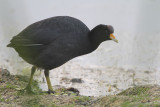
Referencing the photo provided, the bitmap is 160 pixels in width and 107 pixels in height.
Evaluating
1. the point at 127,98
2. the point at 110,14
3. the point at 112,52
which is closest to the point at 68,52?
the point at 127,98

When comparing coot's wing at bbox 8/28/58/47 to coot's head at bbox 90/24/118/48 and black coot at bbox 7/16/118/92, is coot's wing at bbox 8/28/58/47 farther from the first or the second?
coot's head at bbox 90/24/118/48

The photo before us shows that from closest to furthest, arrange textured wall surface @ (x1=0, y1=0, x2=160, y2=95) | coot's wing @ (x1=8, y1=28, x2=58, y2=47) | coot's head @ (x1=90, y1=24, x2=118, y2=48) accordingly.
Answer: coot's wing @ (x1=8, y1=28, x2=58, y2=47) < coot's head @ (x1=90, y1=24, x2=118, y2=48) < textured wall surface @ (x1=0, y1=0, x2=160, y2=95)

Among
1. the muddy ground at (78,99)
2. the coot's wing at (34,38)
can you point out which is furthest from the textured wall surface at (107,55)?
the muddy ground at (78,99)

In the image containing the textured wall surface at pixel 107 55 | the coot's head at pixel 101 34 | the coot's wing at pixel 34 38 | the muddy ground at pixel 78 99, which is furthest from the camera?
the textured wall surface at pixel 107 55

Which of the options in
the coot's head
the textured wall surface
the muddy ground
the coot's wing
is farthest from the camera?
the textured wall surface

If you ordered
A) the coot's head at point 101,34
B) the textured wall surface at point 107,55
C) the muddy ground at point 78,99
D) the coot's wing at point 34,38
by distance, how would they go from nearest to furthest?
1. the muddy ground at point 78,99
2. the coot's wing at point 34,38
3. the coot's head at point 101,34
4. the textured wall surface at point 107,55

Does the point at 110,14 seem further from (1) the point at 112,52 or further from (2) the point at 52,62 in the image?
(2) the point at 52,62

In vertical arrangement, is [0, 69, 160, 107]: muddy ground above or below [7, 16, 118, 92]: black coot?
below

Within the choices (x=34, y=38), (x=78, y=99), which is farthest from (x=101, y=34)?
(x=78, y=99)

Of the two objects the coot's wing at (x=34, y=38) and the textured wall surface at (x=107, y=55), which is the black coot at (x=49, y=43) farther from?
the textured wall surface at (x=107, y=55)

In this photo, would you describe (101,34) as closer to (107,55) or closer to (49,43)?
(49,43)

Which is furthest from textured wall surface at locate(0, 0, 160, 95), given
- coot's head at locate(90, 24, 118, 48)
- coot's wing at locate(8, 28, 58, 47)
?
coot's head at locate(90, 24, 118, 48)

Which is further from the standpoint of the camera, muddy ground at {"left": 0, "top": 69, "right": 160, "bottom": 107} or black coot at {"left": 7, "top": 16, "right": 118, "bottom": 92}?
black coot at {"left": 7, "top": 16, "right": 118, "bottom": 92}

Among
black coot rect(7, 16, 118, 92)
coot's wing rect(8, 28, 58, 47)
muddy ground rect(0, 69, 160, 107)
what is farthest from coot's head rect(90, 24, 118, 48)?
muddy ground rect(0, 69, 160, 107)
